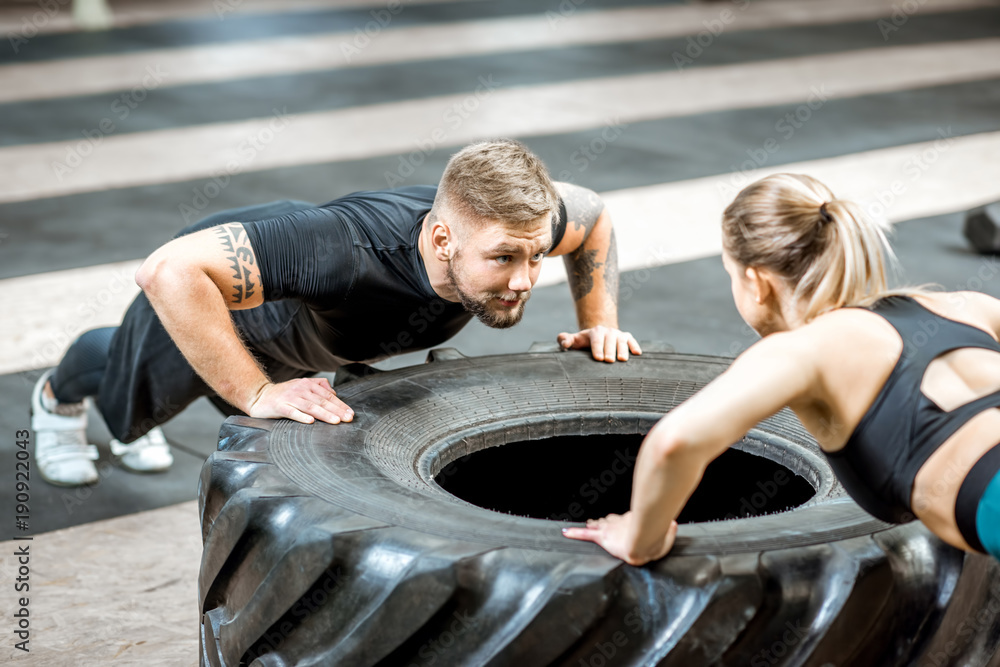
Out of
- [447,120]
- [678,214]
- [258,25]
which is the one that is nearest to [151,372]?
[678,214]

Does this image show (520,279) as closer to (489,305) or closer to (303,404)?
(489,305)

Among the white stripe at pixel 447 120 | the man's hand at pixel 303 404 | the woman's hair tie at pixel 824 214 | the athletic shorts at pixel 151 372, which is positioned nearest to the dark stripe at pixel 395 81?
the white stripe at pixel 447 120

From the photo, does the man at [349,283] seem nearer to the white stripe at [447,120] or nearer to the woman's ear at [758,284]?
the woman's ear at [758,284]

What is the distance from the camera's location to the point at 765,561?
181cm

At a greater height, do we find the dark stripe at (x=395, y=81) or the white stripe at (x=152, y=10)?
the white stripe at (x=152, y=10)

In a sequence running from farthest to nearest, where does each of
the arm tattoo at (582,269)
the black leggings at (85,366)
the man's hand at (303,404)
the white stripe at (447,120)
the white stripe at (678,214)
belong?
the white stripe at (447,120)
the white stripe at (678,214)
the black leggings at (85,366)
the arm tattoo at (582,269)
the man's hand at (303,404)


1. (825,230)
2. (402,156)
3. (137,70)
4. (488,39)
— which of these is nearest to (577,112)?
(402,156)

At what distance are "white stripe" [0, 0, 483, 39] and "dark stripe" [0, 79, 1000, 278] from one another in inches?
190

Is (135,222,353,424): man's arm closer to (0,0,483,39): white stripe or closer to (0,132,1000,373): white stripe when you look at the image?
(0,132,1000,373): white stripe

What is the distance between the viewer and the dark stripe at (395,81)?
751 cm

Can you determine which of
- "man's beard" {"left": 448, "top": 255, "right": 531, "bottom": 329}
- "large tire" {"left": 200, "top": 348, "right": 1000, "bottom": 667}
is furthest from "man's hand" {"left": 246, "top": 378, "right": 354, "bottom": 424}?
"man's beard" {"left": 448, "top": 255, "right": 531, "bottom": 329}

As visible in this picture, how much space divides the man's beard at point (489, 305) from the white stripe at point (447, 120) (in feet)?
13.2

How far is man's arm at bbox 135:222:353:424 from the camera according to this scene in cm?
252

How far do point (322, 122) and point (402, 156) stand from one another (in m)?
1.01
